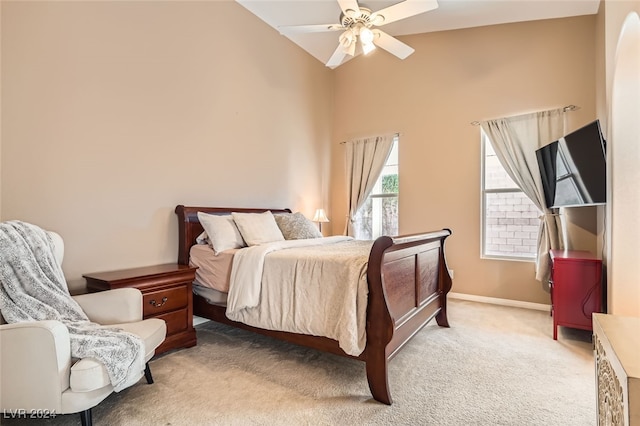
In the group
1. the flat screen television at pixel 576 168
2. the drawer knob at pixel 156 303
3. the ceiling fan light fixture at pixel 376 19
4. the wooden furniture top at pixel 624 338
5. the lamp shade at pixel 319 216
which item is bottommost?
the drawer knob at pixel 156 303

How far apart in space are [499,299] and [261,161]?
3441 millimetres

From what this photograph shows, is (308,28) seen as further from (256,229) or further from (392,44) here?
(256,229)

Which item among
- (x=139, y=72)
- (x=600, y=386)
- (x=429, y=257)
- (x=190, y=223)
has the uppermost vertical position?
(x=139, y=72)

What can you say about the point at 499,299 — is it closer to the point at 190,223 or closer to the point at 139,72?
the point at 190,223

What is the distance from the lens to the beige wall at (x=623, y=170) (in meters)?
2.18

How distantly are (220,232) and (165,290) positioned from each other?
0.68 metres

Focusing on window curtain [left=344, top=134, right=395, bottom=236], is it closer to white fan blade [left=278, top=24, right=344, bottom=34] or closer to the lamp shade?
the lamp shade

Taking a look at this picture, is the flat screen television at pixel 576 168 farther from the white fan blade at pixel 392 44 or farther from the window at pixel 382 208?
the window at pixel 382 208

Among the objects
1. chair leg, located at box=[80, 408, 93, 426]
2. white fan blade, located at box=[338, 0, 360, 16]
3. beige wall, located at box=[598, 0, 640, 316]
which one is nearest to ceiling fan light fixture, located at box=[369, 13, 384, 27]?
white fan blade, located at box=[338, 0, 360, 16]

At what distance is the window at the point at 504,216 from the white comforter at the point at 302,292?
2.60m

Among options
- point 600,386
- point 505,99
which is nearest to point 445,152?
point 505,99

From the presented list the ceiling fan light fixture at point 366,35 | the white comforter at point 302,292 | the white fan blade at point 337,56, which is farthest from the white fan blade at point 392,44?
the white comforter at point 302,292

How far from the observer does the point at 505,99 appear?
3.95 metres

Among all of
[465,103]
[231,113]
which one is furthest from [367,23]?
[465,103]
